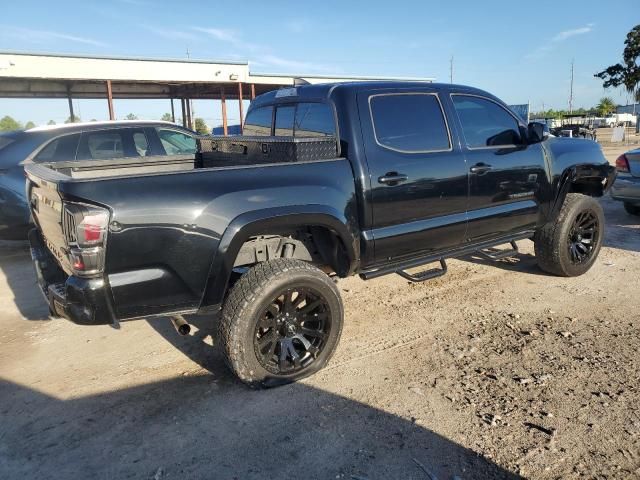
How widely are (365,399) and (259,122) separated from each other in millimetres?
2818

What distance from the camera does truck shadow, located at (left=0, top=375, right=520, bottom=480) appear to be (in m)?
2.44

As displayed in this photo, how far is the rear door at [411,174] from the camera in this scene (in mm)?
3566

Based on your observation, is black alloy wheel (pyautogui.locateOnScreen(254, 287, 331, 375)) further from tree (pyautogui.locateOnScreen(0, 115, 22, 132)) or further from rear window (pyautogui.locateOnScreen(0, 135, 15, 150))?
tree (pyautogui.locateOnScreen(0, 115, 22, 132))

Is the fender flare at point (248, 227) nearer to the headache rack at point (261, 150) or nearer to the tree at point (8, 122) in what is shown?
the headache rack at point (261, 150)

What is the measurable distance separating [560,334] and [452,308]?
3.02 feet

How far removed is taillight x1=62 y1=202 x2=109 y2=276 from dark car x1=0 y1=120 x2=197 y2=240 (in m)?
2.91

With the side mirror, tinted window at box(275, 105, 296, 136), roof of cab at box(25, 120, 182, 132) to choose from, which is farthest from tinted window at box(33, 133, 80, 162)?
the side mirror

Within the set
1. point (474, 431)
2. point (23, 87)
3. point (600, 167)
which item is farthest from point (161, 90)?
point (474, 431)

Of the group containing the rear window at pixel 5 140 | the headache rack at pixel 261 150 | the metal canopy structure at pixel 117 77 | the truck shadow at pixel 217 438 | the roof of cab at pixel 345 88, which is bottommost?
the truck shadow at pixel 217 438

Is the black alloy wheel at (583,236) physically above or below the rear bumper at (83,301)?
below

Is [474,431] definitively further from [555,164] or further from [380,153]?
[555,164]

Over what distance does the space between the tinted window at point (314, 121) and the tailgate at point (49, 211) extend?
5.91ft

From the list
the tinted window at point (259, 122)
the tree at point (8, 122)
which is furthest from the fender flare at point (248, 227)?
the tree at point (8, 122)

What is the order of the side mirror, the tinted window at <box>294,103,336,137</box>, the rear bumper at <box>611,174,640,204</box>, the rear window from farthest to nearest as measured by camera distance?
the rear bumper at <box>611,174,640,204</box>, the rear window, the side mirror, the tinted window at <box>294,103,336,137</box>
